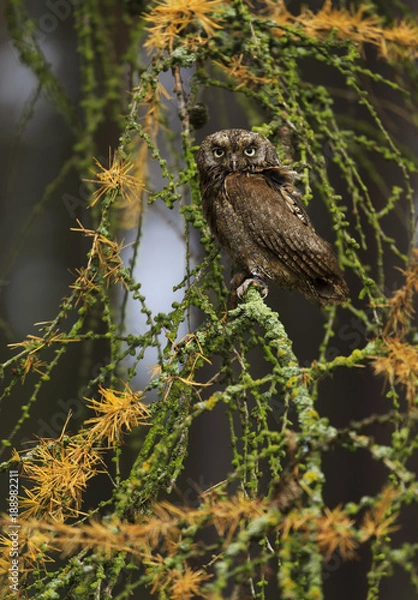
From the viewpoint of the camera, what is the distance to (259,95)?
1.04 meters

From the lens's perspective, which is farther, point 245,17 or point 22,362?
point 245,17

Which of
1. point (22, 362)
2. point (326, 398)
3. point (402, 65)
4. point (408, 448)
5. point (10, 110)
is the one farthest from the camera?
point (10, 110)

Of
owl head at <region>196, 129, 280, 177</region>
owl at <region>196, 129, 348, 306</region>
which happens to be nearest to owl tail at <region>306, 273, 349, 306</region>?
owl at <region>196, 129, 348, 306</region>

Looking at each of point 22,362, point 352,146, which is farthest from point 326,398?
point 22,362

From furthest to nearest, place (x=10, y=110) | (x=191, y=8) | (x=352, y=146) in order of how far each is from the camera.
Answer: (x=10, y=110), (x=352, y=146), (x=191, y=8)

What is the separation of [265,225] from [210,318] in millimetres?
243

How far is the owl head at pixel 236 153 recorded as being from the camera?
1041 millimetres

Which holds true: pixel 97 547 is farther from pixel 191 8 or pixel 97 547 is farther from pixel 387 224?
pixel 387 224

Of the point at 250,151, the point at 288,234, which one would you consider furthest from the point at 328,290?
the point at 250,151

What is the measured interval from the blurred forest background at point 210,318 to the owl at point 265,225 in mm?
35

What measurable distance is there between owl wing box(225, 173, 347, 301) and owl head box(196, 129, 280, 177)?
0.08 feet

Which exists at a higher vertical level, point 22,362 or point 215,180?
point 215,180

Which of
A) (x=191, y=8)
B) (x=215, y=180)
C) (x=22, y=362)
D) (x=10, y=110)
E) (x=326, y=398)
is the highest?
(x=10, y=110)

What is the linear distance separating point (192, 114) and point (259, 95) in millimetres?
98
